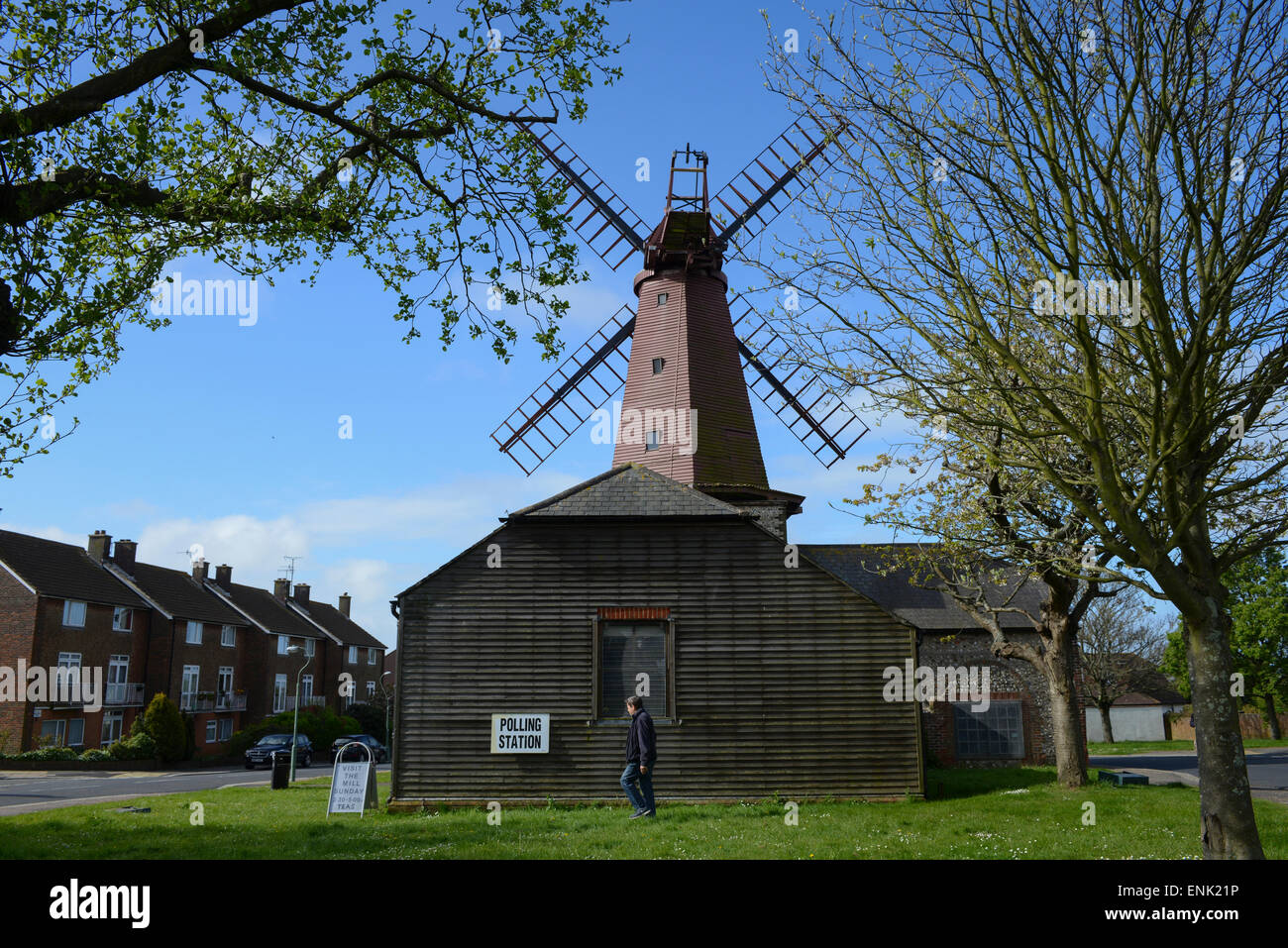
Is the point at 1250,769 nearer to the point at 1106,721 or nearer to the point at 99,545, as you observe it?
the point at 1106,721

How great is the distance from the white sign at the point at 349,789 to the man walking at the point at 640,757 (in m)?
5.26

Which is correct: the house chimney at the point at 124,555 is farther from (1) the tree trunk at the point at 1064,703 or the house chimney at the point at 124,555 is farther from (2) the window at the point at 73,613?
(1) the tree trunk at the point at 1064,703

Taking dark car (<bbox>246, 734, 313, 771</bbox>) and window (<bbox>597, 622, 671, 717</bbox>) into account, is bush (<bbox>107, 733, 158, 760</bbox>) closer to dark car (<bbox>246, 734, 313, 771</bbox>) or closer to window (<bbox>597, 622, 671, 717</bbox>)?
dark car (<bbox>246, 734, 313, 771</bbox>)

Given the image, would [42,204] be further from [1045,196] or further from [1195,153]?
[1195,153]

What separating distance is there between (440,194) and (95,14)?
3.99m

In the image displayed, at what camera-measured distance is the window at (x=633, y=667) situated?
1683 cm

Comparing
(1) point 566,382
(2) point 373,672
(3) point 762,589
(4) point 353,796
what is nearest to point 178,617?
(2) point 373,672

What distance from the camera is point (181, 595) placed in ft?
170

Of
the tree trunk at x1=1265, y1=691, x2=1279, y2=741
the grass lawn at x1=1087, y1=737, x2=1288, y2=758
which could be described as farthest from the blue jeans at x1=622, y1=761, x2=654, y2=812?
the tree trunk at x1=1265, y1=691, x2=1279, y2=741

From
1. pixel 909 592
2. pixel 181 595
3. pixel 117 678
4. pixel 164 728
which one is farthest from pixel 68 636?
pixel 909 592

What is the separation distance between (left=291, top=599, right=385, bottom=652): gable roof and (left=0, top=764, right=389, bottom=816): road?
2664cm

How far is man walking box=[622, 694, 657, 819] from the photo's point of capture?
42.7ft

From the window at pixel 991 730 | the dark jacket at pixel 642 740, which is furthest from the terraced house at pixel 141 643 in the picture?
the window at pixel 991 730
